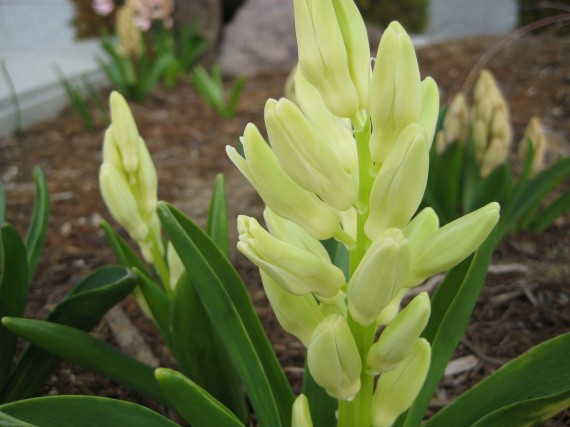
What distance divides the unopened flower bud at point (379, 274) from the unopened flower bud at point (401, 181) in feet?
0.12

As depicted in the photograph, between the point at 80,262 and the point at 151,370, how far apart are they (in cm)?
103

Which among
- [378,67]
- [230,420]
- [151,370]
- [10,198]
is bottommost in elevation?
[10,198]

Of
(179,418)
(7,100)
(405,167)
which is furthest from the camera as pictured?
(7,100)

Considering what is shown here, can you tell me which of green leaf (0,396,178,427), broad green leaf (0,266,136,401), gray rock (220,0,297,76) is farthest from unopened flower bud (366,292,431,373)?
gray rock (220,0,297,76)

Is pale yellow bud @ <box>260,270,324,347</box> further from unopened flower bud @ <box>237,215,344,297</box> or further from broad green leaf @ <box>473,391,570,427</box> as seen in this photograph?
broad green leaf @ <box>473,391,570,427</box>

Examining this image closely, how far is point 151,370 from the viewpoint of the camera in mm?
1060

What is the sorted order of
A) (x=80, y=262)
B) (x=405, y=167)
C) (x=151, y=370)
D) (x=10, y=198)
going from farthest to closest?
(x=10, y=198) < (x=80, y=262) < (x=151, y=370) < (x=405, y=167)

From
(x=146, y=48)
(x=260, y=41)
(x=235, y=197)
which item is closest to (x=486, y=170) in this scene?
(x=235, y=197)

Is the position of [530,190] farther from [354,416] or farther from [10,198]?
[10,198]

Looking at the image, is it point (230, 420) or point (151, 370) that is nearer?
point (230, 420)

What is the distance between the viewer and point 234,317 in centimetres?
88

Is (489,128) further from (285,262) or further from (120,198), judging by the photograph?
(285,262)

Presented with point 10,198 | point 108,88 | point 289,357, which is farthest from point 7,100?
point 289,357

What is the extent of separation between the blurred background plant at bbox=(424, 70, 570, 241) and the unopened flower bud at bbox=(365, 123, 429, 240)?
117 cm
